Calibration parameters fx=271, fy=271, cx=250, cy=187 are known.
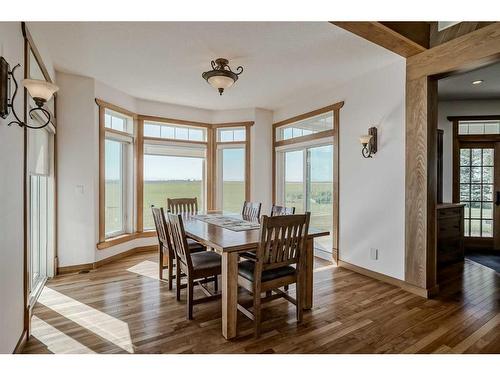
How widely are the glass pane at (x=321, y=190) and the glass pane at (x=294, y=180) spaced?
168mm

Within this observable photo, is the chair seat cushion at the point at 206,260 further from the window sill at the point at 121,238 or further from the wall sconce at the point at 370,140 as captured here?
the wall sconce at the point at 370,140

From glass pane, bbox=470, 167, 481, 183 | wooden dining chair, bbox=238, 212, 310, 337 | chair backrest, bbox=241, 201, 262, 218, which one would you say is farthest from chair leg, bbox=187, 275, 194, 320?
glass pane, bbox=470, 167, 481, 183

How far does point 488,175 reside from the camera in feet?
16.1

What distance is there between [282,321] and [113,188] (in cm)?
355

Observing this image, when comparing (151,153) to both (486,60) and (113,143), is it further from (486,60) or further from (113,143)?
(486,60)

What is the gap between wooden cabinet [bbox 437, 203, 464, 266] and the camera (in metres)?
3.91

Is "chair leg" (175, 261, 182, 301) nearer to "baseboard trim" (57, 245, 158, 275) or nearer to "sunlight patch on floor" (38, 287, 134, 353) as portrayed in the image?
"sunlight patch on floor" (38, 287, 134, 353)

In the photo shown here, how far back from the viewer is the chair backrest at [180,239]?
2.44 m

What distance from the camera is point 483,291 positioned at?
3.07 metres

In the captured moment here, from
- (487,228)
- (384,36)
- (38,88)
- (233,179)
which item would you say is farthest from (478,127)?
(38,88)

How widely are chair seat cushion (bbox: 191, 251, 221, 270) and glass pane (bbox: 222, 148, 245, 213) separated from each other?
2720 mm

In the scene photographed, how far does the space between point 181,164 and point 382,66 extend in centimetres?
374
